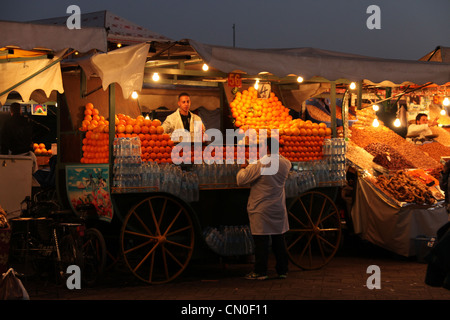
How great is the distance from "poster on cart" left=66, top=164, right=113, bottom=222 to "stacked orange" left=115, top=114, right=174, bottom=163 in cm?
51

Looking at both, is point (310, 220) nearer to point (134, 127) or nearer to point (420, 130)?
point (134, 127)

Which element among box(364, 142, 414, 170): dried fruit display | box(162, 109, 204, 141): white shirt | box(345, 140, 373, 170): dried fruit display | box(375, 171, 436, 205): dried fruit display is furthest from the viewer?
box(364, 142, 414, 170): dried fruit display

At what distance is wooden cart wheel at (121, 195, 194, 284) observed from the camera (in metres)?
8.55

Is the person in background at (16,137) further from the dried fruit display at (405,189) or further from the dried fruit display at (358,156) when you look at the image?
the dried fruit display at (405,189)

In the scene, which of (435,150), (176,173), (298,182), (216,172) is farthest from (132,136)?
(435,150)

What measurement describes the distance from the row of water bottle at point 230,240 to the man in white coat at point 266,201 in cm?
36

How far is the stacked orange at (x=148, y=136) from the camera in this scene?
859 centimetres

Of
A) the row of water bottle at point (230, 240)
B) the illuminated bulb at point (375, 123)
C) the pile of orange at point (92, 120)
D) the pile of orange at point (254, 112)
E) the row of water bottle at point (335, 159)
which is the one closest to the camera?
the row of water bottle at point (230, 240)

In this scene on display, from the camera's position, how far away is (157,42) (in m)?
8.62

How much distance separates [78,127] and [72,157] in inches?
17.0

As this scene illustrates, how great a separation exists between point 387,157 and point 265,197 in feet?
14.5

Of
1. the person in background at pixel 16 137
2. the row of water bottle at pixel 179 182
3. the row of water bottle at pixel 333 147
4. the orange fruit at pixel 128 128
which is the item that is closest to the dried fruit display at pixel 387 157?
the row of water bottle at pixel 333 147

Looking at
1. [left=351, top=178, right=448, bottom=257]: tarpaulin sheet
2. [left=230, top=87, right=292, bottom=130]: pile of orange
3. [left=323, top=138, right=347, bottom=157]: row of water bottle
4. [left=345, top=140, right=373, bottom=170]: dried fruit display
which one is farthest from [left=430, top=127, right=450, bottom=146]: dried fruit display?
[left=323, top=138, right=347, bottom=157]: row of water bottle

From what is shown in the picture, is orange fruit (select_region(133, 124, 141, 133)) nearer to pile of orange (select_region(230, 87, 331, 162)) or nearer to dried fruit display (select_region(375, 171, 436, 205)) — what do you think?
pile of orange (select_region(230, 87, 331, 162))
